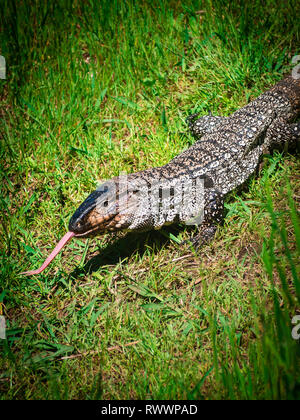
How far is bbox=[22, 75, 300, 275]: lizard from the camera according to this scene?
10.9 feet

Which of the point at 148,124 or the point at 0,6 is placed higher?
the point at 0,6

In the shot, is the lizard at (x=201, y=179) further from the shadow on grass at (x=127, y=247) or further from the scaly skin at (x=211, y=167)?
the shadow on grass at (x=127, y=247)

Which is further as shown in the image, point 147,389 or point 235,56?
point 235,56

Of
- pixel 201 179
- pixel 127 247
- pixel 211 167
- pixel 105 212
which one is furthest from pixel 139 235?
pixel 211 167

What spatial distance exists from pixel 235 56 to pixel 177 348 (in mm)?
3727

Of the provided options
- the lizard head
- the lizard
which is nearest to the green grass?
the lizard

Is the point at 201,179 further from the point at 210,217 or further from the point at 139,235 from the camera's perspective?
the point at 139,235

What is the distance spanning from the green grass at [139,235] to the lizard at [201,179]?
202 millimetres

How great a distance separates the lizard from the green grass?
0.20 metres

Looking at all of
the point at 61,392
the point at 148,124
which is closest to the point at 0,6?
the point at 148,124

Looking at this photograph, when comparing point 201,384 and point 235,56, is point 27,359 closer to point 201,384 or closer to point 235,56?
point 201,384

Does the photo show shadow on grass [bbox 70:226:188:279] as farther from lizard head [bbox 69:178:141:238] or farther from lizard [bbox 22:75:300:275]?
lizard head [bbox 69:178:141:238]

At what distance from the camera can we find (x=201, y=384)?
258 centimetres

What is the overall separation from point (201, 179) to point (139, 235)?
0.85 metres
